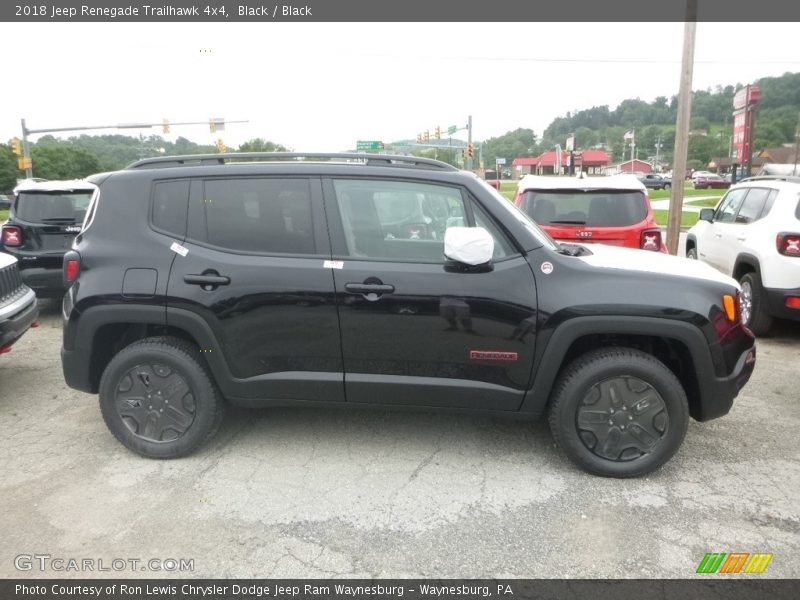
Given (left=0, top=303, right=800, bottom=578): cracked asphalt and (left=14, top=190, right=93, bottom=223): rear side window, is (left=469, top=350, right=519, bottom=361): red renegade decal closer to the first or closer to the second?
(left=0, top=303, right=800, bottom=578): cracked asphalt

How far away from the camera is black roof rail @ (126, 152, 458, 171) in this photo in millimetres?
3670

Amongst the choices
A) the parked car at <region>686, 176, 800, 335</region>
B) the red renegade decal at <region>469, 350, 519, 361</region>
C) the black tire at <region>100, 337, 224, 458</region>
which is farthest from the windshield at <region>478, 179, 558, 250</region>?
the parked car at <region>686, 176, 800, 335</region>

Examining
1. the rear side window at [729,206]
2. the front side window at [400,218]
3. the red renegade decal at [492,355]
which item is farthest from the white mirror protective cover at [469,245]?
the rear side window at [729,206]

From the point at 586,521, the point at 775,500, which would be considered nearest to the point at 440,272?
the point at 586,521

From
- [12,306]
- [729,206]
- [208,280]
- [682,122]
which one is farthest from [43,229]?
[682,122]

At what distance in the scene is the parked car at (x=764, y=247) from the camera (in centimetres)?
572

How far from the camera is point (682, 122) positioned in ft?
35.0

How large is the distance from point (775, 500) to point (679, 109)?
922 cm

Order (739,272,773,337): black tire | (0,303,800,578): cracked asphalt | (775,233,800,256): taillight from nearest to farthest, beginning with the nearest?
(0,303,800,578): cracked asphalt < (775,233,800,256): taillight < (739,272,773,337): black tire

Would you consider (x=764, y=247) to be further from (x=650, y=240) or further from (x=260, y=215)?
(x=260, y=215)

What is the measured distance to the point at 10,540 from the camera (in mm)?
2904

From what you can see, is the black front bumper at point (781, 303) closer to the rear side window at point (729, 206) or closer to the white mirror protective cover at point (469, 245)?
the rear side window at point (729, 206)

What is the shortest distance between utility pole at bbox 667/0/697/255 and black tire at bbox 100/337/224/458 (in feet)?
29.1

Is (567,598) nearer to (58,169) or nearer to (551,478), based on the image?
(551,478)
